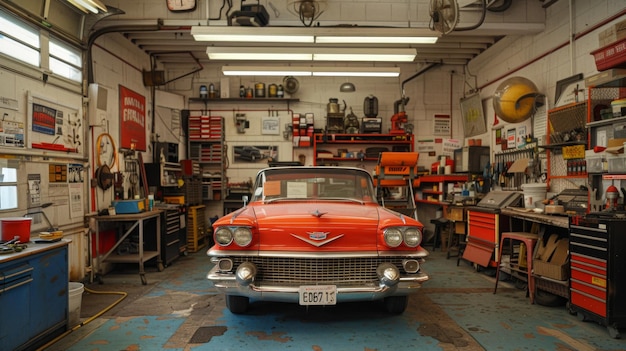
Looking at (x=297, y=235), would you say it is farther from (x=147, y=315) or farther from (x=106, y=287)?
(x=106, y=287)

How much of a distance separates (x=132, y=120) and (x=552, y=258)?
608 centimetres

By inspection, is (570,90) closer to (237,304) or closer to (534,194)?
(534,194)

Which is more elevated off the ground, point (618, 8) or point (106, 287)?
point (618, 8)


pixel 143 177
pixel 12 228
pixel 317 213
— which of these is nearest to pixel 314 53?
pixel 317 213

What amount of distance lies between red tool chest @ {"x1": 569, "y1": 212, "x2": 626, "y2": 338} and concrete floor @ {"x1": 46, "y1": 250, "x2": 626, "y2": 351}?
7.1 inches

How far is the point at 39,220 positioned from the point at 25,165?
595mm

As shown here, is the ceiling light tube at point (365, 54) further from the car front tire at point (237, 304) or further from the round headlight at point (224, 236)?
the car front tire at point (237, 304)

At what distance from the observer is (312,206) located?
3535 millimetres

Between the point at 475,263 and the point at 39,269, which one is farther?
the point at 475,263

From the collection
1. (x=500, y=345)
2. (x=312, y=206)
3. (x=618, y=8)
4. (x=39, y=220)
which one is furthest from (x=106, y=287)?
(x=618, y=8)

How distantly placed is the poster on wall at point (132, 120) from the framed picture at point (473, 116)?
6136 millimetres

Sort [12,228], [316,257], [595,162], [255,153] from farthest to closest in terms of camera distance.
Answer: [255,153], [595,162], [12,228], [316,257]

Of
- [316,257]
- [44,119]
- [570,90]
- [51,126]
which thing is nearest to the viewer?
[316,257]

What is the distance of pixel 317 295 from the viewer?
2.78 meters
